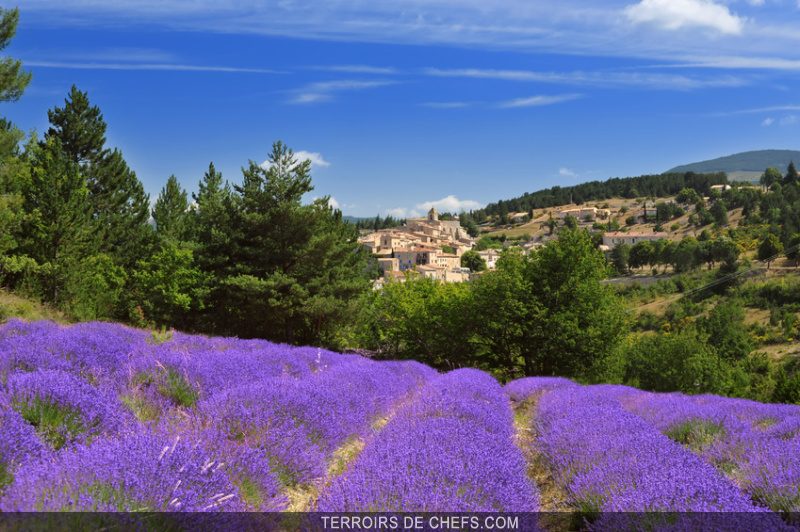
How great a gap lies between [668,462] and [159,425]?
10.8 ft

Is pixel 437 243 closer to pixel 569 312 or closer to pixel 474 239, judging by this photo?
pixel 474 239

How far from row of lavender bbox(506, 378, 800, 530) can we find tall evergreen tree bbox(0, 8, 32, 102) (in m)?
12.9

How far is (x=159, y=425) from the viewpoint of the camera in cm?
299

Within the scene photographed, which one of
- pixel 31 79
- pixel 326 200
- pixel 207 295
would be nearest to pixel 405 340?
pixel 326 200

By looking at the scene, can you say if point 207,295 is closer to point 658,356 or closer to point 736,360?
point 658,356

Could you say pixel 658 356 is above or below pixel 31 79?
below

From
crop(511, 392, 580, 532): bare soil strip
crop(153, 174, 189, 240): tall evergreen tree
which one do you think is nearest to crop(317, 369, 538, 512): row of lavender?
crop(511, 392, 580, 532): bare soil strip

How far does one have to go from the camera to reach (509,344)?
18.2 metres

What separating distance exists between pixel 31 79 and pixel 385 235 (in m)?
101

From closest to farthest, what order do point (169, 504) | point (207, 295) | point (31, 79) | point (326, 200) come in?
point (169, 504)
point (31, 79)
point (207, 295)
point (326, 200)

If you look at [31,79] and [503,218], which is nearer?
[31,79]

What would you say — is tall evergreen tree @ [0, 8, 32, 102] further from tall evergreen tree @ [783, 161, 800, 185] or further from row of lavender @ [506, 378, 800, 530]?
tall evergreen tree @ [783, 161, 800, 185]

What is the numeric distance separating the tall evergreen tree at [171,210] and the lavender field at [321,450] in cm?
2770

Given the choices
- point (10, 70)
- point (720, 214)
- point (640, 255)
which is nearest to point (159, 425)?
point (10, 70)
